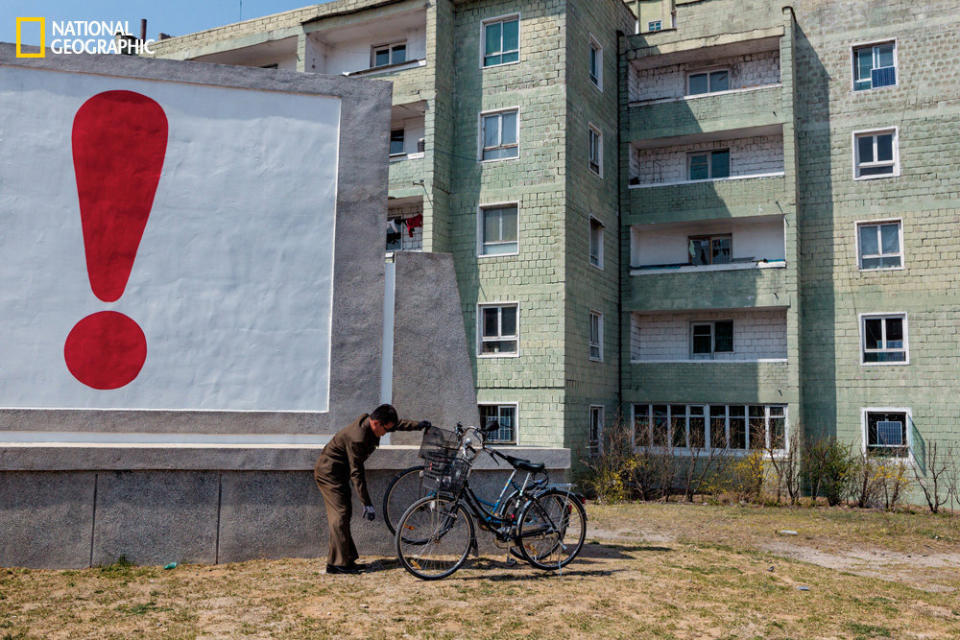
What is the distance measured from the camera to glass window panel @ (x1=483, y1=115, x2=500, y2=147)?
79.6ft

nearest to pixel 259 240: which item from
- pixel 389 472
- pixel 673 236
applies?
pixel 389 472

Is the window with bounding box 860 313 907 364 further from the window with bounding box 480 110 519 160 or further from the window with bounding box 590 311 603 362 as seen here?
the window with bounding box 480 110 519 160

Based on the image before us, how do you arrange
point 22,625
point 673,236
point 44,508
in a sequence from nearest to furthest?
point 22,625 → point 44,508 → point 673,236

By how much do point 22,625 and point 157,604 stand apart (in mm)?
1036

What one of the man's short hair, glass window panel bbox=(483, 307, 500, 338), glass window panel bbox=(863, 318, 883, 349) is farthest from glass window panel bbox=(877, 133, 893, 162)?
the man's short hair

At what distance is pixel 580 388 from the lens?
23219mm

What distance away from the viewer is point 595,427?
2439cm

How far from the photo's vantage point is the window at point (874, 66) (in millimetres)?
23906

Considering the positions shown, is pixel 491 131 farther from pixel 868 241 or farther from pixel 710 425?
pixel 868 241

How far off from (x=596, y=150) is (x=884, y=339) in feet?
32.5

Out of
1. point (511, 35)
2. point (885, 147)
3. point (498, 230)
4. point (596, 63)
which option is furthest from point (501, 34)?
point (885, 147)

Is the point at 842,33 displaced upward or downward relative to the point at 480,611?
upward

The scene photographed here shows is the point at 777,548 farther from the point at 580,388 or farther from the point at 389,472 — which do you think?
the point at 580,388

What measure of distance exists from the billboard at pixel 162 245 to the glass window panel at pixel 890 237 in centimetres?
1860
